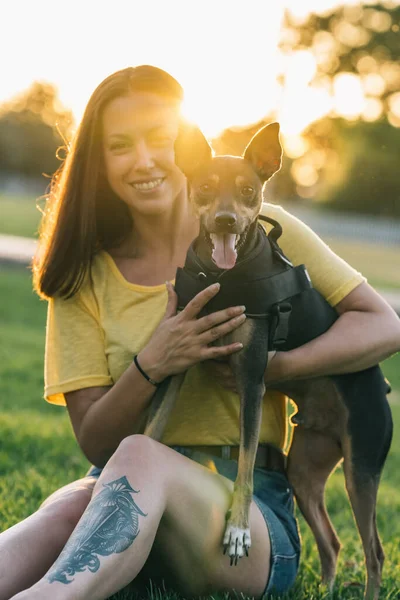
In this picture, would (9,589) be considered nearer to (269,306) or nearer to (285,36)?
(269,306)

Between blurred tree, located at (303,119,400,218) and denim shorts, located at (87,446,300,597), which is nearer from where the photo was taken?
denim shorts, located at (87,446,300,597)

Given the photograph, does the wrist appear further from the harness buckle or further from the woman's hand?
the harness buckle

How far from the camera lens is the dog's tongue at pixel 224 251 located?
10.1 ft

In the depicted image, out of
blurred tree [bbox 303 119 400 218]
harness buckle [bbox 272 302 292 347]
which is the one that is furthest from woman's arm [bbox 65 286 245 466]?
blurred tree [bbox 303 119 400 218]

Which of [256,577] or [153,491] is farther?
[256,577]

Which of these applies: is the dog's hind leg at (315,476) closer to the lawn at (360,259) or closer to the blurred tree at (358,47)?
the lawn at (360,259)

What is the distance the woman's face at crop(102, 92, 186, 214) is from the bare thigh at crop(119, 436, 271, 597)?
109 centimetres

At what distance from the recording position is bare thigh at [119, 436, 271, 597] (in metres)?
2.78

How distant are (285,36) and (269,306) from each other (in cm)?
4508

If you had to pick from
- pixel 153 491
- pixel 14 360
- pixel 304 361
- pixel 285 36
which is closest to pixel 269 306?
pixel 304 361

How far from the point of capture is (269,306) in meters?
3.12

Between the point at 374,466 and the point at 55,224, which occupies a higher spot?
the point at 55,224

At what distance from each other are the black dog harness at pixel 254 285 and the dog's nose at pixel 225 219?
0.17 m

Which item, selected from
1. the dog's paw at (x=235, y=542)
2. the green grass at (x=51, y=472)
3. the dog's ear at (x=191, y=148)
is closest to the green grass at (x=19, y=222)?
the green grass at (x=51, y=472)
